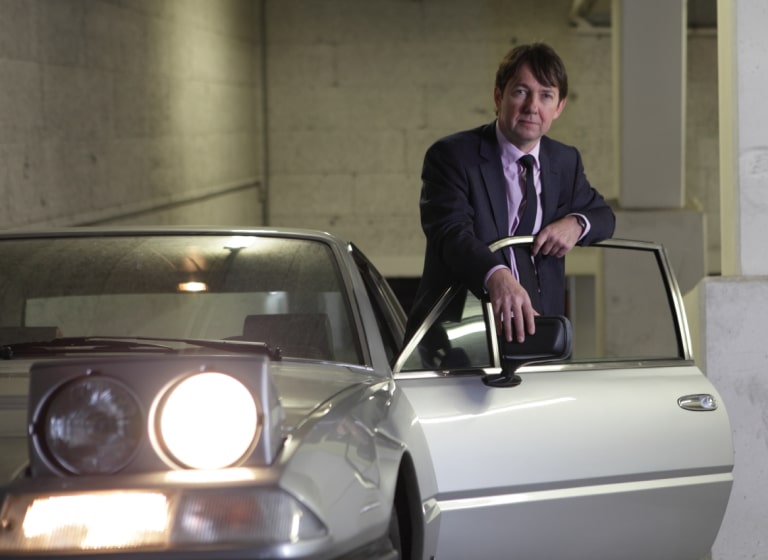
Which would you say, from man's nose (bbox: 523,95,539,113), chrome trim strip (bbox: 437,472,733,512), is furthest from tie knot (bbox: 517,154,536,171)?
chrome trim strip (bbox: 437,472,733,512)

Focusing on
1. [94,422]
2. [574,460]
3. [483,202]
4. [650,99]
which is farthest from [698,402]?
[650,99]

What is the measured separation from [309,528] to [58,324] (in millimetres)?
1344

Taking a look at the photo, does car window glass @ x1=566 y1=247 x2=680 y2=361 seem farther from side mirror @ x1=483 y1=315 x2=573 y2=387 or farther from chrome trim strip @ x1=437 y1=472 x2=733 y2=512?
side mirror @ x1=483 y1=315 x2=573 y2=387

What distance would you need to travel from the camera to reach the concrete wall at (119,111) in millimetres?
7102

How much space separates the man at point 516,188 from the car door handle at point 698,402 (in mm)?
518

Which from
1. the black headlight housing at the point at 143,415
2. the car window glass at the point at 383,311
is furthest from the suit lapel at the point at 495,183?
the black headlight housing at the point at 143,415

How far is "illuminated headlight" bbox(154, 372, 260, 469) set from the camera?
6.93 ft

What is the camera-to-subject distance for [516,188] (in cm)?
380

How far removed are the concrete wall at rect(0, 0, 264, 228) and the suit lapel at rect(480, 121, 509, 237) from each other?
12.0ft

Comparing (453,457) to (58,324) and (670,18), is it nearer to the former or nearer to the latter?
(58,324)

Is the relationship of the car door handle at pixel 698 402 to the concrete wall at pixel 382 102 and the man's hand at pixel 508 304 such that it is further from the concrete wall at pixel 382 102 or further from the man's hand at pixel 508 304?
the concrete wall at pixel 382 102

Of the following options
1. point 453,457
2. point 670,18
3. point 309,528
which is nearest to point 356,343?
point 453,457

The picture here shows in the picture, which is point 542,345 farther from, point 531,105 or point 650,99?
point 650,99

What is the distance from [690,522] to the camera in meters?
3.38
